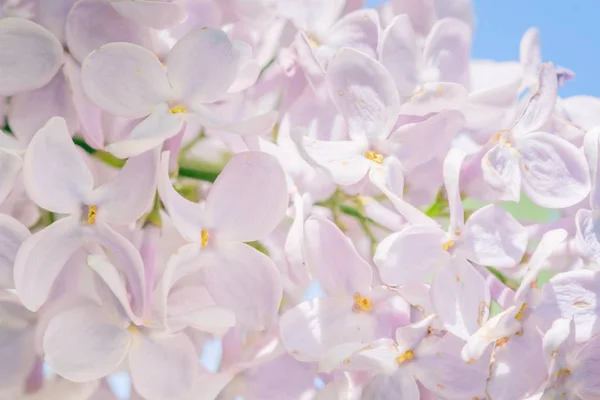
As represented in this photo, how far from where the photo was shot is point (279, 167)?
0.25m

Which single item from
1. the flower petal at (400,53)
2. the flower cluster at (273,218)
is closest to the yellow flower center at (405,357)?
the flower cluster at (273,218)

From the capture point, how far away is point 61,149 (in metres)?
0.24

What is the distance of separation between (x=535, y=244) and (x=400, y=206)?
0.27 feet

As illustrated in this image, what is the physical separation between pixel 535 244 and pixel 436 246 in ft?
0.21

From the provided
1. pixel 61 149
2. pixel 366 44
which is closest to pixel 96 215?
pixel 61 149

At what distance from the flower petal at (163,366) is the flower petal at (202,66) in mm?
79

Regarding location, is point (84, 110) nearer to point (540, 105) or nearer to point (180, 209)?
point (180, 209)

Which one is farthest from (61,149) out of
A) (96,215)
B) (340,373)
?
(340,373)

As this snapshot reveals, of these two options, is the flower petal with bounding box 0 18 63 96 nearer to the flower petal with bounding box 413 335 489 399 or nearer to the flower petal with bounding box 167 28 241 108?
the flower petal with bounding box 167 28 241 108

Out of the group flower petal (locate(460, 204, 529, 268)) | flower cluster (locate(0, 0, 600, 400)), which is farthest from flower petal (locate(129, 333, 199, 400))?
flower petal (locate(460, 204, 529, 268))

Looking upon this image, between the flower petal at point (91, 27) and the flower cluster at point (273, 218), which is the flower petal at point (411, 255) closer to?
the flower cluster at point (273, 218)

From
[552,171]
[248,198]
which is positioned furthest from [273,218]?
[552,171]

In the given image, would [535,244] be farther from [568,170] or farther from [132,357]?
[132,357]

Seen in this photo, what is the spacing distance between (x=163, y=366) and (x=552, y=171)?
16cm
